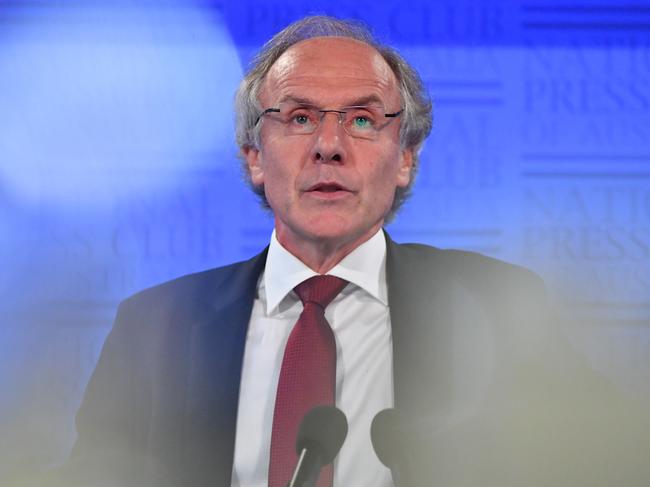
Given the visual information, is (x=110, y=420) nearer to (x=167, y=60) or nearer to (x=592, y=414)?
(x=167, y=60)

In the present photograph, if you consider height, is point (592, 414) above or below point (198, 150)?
below

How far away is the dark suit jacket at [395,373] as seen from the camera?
4.99ft

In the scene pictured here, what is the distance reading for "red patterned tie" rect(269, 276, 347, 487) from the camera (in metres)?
1.42

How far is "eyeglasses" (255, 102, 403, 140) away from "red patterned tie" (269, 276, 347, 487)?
308 mm

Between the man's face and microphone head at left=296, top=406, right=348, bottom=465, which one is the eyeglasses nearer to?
the man's face

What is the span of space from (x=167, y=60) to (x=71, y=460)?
2.59 feet

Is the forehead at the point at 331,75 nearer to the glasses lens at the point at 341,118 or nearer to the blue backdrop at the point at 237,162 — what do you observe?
the glasses lens at the point at 341,118

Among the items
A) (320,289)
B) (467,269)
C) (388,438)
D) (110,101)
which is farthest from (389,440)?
(110,101)

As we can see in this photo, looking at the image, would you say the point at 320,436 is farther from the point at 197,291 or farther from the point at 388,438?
the point at 197,291

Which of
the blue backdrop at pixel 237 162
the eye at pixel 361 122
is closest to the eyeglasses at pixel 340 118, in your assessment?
the eye at pixel 361 122

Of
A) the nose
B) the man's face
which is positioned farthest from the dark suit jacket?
the nose

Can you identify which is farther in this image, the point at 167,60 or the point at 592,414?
the point at 167,60

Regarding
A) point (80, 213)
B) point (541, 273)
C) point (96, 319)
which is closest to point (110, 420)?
point (96, 319)

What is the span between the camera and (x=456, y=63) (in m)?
1.75
